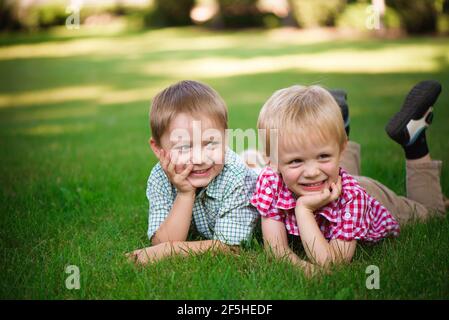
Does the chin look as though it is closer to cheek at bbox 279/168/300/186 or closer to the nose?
cheek at bbox 279/168/300/186

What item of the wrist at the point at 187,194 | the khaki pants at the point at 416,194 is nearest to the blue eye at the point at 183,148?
the wrist at the point at 187,194

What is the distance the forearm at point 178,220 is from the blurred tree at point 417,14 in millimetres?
18312

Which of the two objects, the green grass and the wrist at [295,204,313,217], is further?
the wrist at [295,204,313,217]

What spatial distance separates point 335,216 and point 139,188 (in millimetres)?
1888

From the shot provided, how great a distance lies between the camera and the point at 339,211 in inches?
112

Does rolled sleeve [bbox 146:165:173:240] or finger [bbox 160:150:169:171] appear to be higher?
finger [bbox 160:150:169:171]

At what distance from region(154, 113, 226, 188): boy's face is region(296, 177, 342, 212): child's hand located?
0.51m

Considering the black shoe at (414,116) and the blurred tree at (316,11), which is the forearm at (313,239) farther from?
the blurred tree at (316,11)

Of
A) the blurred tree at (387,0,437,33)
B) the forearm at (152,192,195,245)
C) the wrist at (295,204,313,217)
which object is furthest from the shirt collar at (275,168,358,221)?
the blurred tree at (387,0,437,33)

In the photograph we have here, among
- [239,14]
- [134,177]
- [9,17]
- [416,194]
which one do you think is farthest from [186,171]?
[9,17]

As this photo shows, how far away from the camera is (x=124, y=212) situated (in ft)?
12.3

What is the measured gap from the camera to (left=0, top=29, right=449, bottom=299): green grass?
2.51 metres

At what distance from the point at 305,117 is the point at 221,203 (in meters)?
0.71

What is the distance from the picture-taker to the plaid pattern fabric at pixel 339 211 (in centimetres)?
278
